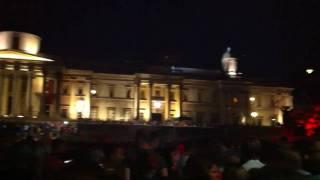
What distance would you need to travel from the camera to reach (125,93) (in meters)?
72.3

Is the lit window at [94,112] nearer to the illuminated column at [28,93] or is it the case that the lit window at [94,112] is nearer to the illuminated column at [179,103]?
the illuminated column at [28,93]

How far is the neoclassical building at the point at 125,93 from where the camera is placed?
6341 centimetres

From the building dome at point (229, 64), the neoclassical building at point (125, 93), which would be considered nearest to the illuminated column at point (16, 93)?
the neoclassical building at point (125, 93)

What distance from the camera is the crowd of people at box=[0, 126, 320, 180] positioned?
16.9ft

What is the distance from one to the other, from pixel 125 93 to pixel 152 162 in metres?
64.8

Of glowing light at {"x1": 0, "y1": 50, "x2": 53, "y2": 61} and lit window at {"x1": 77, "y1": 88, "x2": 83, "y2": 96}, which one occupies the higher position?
glowing light at {"x1": 0, "y1": 50, "x2": 53, "y2": 61}

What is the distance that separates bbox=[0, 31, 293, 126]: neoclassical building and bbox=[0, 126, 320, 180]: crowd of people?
169 feet

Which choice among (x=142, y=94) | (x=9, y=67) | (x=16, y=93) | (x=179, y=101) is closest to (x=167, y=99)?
(x=179, y=101)

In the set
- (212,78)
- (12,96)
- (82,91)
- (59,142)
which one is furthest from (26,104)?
(59,142)

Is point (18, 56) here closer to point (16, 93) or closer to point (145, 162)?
point (16, 93)

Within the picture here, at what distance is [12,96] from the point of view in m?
63.3

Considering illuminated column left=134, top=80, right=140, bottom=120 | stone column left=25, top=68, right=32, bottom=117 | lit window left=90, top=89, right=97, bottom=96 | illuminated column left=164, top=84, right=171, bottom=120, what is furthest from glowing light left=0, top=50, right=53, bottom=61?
illuminated column left=164, top=84, right=171, bottom=120

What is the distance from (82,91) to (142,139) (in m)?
61.6

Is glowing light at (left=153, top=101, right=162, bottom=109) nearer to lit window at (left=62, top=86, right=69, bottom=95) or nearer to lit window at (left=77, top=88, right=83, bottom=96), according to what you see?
lit window at (left=77, top=88, right=83, bottom=96)
